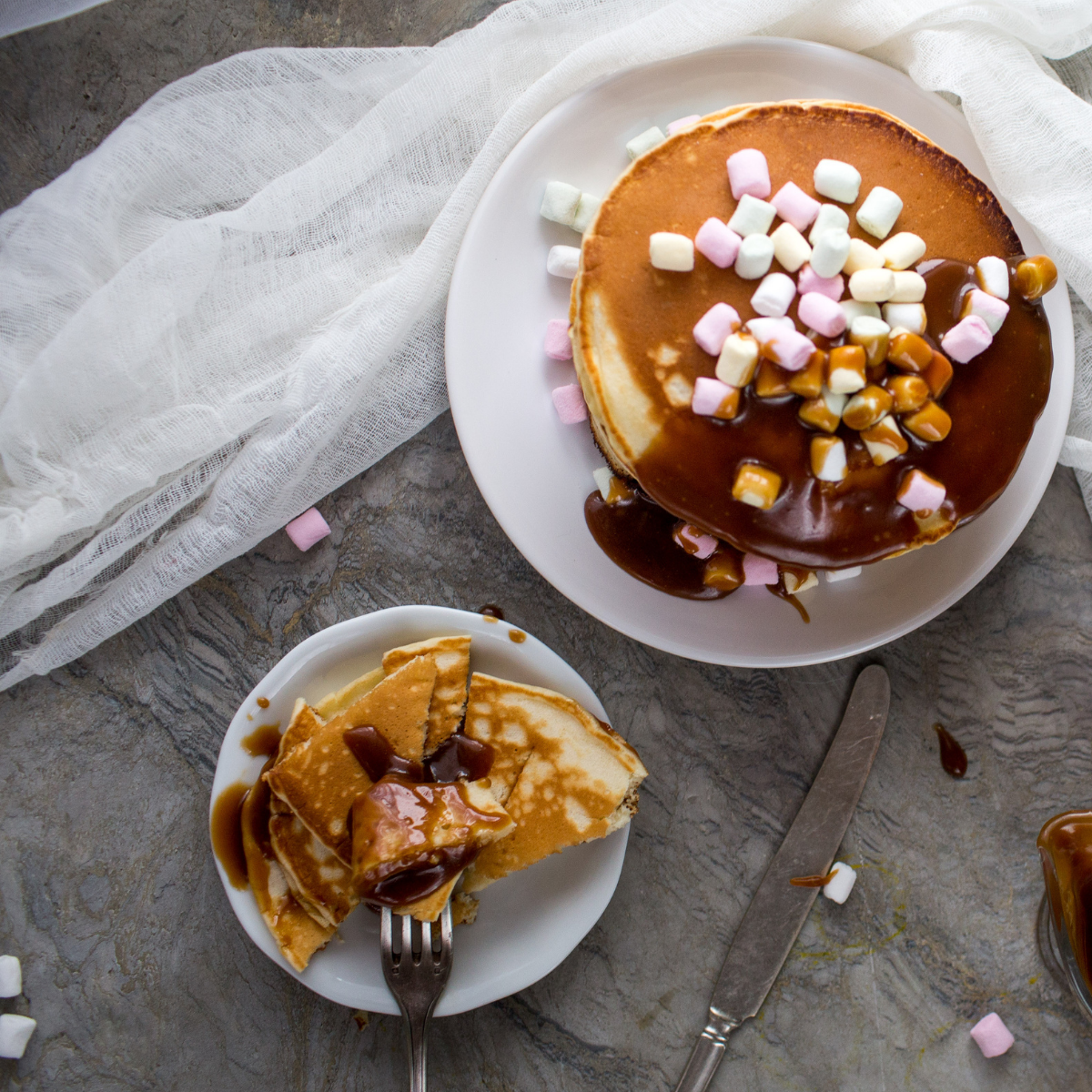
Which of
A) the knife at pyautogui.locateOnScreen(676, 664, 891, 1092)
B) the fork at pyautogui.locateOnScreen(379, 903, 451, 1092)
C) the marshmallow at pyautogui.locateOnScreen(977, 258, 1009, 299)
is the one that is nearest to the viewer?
the marshmallow at pyautogui.locateOnScreen(977, 258, 1009, 299)

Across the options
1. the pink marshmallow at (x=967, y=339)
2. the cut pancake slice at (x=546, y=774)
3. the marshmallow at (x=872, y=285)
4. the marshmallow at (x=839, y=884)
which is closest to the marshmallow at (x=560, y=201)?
the marshmallow at (x=872, y=285)

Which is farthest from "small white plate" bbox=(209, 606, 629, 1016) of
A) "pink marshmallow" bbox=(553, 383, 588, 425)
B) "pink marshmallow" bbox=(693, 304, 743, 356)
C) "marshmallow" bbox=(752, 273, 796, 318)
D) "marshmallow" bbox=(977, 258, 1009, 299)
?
"marshmallow" bbox=(977, 258, 1009, 299)

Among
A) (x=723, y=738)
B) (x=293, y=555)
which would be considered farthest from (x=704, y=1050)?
(x=293, y=555)

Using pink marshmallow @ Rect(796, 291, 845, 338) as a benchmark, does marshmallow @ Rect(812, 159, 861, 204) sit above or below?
above

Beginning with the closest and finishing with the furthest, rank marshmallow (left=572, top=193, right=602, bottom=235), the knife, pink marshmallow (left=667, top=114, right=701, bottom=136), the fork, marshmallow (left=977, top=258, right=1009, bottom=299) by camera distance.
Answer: marshmallow (left=977, top=258, right=1009, bottom=299) → pink marshmallow (left=667, top=114, right=701, bottom=136) → marshmallow (left=572, top=193, right=602, bottom=235) → the fork → the knife

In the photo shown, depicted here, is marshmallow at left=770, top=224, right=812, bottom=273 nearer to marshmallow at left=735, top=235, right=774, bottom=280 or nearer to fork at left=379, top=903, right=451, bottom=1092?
marshmallow at left=735, top=235, right=774, bottom=280

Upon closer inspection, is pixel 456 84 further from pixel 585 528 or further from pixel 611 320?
pixel 585 528

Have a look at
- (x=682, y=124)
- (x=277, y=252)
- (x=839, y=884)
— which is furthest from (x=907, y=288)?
(x=839, y=884)
